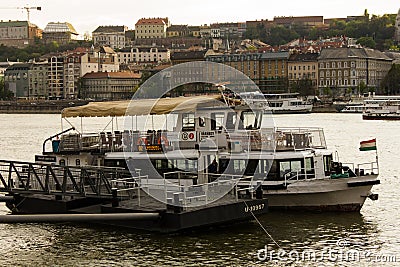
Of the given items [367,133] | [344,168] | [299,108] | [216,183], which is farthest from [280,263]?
[299,108]

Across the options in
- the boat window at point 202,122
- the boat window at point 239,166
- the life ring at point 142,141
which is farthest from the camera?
the life ring at point 142,141

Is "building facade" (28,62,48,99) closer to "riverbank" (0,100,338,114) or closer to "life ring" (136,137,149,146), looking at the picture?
"riverbank" (0,100,338,114)

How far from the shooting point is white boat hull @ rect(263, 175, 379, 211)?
68.6ft

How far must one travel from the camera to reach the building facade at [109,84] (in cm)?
16275

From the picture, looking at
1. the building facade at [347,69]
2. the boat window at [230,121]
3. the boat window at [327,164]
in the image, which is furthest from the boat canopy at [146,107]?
the building facade at [347,69]

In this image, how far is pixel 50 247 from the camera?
1806 cm

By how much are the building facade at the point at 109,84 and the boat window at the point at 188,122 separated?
139 m

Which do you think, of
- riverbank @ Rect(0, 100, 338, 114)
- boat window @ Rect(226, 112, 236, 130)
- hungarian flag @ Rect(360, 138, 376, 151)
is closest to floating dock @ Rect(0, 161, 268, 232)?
boat window @ Rect(226, 112, 236, 130)

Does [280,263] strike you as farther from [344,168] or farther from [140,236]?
[344,168]

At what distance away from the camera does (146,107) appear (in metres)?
22.5

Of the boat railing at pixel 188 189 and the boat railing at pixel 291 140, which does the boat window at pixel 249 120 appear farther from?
the boat railing at pixel 188 189

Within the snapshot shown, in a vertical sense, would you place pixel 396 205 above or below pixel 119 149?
below

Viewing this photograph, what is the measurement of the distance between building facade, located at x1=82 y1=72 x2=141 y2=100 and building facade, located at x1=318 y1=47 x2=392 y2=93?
43739 mm

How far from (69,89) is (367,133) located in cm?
11828
